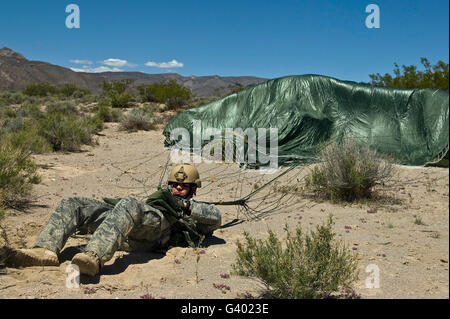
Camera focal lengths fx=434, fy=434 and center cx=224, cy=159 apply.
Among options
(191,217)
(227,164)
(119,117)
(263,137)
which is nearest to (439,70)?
(263,137)

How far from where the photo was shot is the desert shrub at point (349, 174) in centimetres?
643

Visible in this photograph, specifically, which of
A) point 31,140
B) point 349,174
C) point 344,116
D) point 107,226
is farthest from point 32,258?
point 344,116

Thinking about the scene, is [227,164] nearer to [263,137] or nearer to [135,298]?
[263,137]

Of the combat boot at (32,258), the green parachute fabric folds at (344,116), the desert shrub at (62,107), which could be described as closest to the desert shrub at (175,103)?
the desert shrub at (62,107)

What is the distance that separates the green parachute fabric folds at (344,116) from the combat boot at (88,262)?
242 inches

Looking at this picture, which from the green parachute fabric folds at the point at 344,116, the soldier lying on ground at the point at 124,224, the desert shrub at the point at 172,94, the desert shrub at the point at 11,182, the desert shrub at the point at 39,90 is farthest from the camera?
the desert shrub at the point at 39,90

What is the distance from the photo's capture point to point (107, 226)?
3445 mm

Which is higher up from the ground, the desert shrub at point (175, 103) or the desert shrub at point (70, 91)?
the desert shrub at point (70, 91)

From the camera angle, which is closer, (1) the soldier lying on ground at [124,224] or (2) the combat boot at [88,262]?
(2) the combat boot at [88,262]

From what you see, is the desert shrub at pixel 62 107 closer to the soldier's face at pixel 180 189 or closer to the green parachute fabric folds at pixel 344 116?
the green parachute fabric folds at pixel 344 116

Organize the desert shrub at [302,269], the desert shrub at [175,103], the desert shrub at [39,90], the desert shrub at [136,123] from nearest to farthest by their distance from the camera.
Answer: the desert shrub at [302,269] → the desert shrub at [136,123] → the desert shrub at [175,103] → the desert shrub at [39,90]

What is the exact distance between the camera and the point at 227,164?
9.60 metres

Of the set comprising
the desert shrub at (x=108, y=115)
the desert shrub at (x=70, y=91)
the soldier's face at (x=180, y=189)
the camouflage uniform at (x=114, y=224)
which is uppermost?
the desert shrub at (x=70, y=91)
